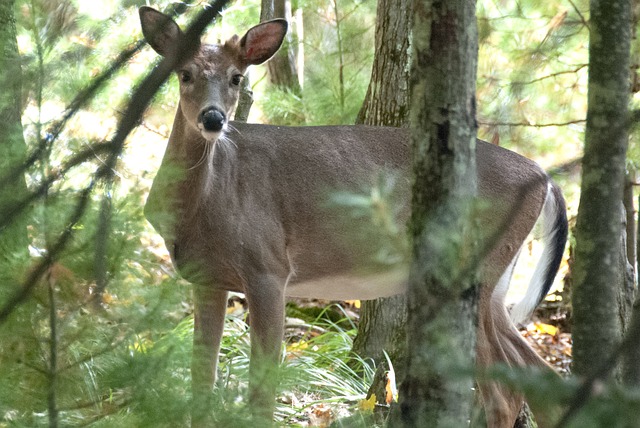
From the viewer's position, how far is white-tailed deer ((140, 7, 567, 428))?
5121 millimetres

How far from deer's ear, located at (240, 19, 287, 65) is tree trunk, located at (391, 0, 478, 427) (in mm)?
3204

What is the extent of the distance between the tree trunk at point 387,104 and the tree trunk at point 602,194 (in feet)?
10.8

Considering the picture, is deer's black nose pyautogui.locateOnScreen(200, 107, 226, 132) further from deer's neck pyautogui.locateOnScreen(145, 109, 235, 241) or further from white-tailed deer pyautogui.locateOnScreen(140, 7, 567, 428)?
deer's neck pyautogui.locateOnScreen(145, 109, 235, 241)

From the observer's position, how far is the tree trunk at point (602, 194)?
266cm

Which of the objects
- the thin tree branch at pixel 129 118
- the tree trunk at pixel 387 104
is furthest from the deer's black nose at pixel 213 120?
the thin tree branch at pixel 129 118

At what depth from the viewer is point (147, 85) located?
2186 millimetres

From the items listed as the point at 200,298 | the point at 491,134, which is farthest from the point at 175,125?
the point at 200,298

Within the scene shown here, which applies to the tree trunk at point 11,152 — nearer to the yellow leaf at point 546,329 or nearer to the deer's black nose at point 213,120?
the deer's black nose at point 213,120

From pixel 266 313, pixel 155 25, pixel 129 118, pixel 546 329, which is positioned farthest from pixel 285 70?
pixel 129 118

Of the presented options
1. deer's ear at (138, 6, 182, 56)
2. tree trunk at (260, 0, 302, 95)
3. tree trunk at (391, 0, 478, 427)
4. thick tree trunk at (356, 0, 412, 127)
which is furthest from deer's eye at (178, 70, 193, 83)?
tree trunk at (260, 0, 302, 95)

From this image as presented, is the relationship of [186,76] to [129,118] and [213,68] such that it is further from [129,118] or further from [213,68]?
[129,118]

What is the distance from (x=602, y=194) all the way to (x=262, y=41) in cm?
318

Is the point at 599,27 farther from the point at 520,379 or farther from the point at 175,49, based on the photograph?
the point at 520,379

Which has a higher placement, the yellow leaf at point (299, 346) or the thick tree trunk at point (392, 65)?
the thick tree trunk at point (392, 65)
